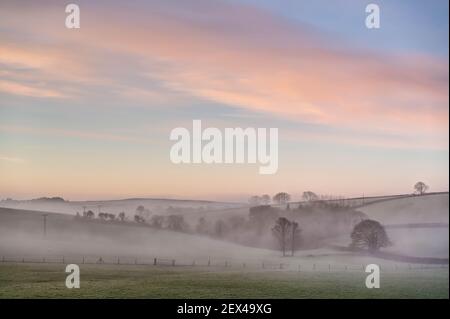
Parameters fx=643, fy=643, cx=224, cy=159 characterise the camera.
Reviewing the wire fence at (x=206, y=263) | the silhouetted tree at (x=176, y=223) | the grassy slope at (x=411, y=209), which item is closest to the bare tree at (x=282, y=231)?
the wire fence at (x=206, y=263)

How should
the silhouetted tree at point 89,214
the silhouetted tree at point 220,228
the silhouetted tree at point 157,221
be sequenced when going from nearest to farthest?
the silhouetted tree at point 89,214 → the silhouetted tree at point 157,221 → the silhouetted tree at point 220,228

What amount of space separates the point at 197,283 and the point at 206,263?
78 cm

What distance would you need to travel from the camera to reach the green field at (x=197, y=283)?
46.9ft

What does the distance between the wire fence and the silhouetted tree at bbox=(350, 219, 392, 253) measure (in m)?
0.51

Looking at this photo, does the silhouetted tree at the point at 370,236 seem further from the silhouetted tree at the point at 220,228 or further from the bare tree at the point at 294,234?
the silhouetted tree at the point at 220,228

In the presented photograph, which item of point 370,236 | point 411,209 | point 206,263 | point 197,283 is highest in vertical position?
point 411,209

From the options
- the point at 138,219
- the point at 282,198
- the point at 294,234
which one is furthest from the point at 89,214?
the point at 294,234

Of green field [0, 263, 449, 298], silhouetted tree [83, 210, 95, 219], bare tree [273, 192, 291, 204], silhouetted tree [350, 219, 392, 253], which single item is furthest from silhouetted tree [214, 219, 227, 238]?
silhouetted tree [350, 219, 392, 253]

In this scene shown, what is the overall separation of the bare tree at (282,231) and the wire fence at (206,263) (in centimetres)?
50

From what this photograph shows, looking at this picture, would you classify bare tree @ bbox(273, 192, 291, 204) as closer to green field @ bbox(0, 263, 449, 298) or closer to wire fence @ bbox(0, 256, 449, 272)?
wire fence @ bbox(0, 256, 449, 272)

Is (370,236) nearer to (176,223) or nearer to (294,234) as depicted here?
(294,234)

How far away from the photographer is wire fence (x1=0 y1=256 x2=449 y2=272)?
14.9 m

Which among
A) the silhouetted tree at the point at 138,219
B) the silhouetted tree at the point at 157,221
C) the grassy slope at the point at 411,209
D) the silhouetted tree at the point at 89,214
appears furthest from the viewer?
the grassy slope at the point at 411,209

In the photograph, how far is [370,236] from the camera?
1612 centimetres
